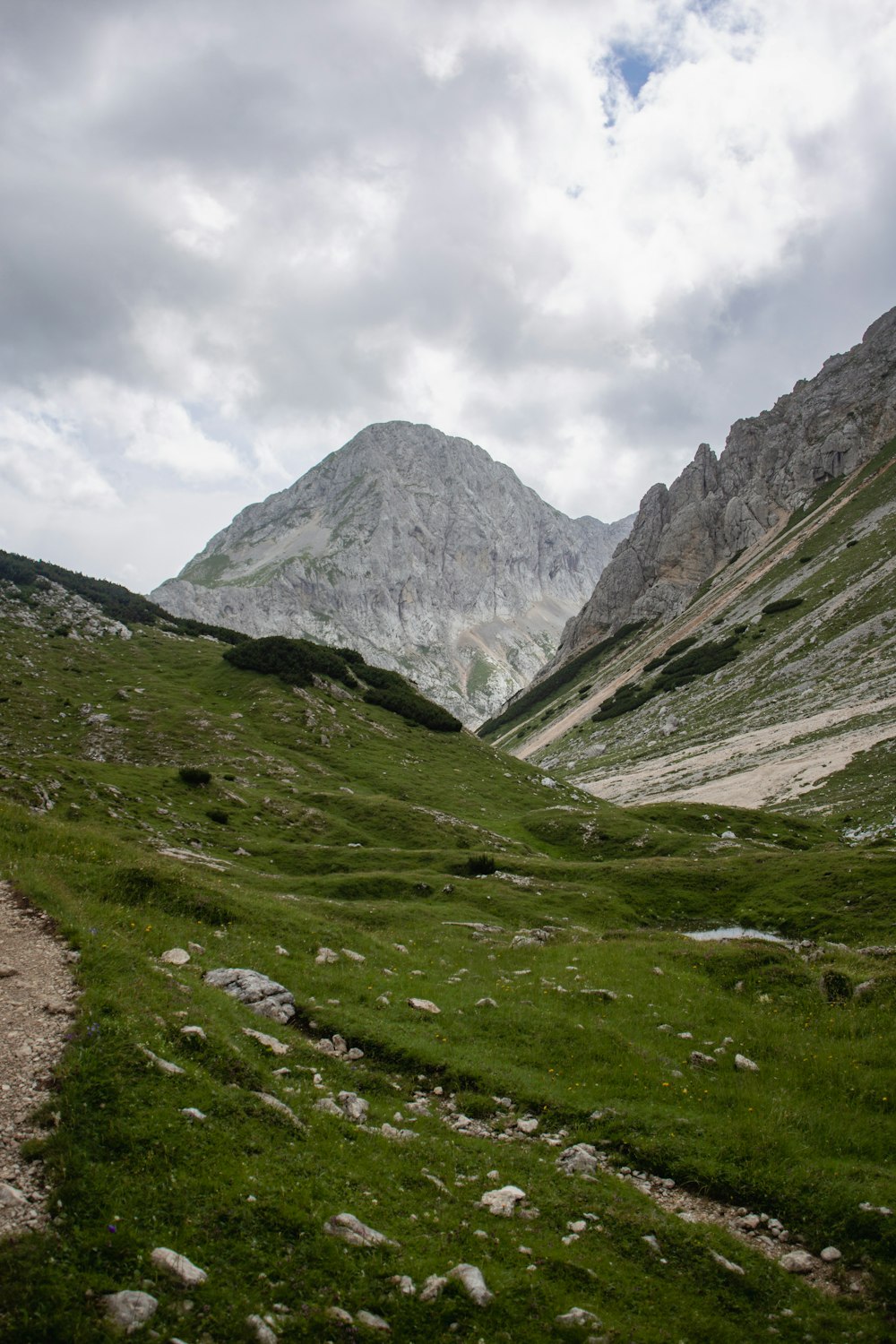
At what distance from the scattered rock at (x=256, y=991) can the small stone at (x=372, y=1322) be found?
8048mm

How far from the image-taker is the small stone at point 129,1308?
6746 millimetres

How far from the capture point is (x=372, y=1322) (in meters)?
7.58

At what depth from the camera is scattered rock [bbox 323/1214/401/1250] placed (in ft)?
28.5

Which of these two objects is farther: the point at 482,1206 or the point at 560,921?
the point at 560,921

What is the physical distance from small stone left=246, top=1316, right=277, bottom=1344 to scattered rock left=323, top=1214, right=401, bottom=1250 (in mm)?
1554

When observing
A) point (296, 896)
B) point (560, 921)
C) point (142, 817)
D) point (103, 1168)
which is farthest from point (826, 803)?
point (103, 1168)

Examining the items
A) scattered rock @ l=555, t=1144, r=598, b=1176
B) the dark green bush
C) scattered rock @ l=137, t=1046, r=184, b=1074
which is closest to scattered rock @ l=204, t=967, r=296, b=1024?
scattered rock @ l=137, t=1046, r=184, b=1074

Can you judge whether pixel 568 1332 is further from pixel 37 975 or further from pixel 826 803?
pixel 826 803

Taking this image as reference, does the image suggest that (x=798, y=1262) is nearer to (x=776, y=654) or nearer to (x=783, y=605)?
(x=776, y=654)

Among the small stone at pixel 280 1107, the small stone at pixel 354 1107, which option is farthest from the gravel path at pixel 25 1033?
the small stone at pixel 354 1107

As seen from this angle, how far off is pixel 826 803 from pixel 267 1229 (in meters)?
62.3

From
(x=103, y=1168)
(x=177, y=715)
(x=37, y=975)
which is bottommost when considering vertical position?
(x=103, y=1168)

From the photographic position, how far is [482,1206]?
10273 millimetres

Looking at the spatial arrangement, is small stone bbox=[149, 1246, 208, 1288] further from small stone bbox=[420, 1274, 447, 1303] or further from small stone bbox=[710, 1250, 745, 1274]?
small stone bbox=[710, 1250, 745, 1274]
